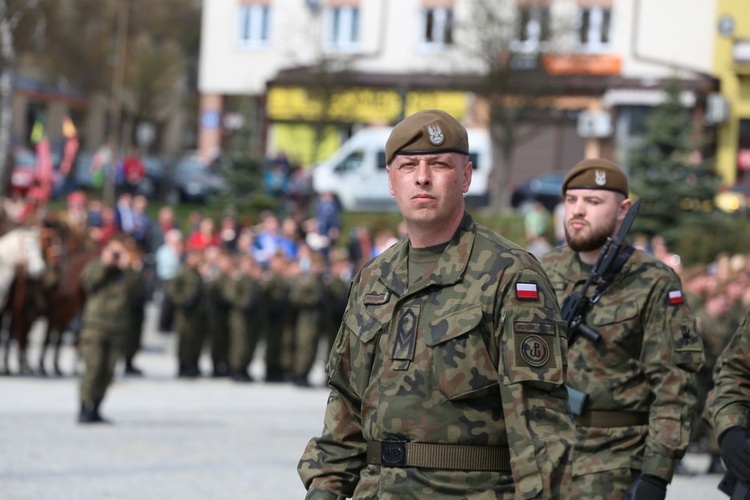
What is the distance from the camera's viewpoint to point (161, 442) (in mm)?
13648

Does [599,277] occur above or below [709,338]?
above

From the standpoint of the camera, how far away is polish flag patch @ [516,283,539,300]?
4.58 meters

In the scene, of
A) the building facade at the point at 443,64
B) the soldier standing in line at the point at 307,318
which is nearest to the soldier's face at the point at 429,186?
the soldier standing in line at the point at 307,318

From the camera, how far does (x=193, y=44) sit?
73750mm

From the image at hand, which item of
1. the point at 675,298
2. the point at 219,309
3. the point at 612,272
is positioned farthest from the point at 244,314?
the point at 675,298

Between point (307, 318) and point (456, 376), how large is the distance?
17200mm

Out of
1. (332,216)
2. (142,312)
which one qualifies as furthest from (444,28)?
(142,312)

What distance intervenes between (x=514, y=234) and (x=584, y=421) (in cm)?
2736

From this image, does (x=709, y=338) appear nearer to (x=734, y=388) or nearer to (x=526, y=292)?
(x=734, y=388)

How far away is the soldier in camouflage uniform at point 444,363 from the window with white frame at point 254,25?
169 feet

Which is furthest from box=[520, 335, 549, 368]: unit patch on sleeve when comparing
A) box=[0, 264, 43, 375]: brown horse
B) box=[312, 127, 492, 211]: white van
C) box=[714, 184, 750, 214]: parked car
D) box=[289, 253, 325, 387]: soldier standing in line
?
box=[312, 127, 492, 211]: white van

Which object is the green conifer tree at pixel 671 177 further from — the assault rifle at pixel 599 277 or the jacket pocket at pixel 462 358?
the jacket pocket at pixel 462 358

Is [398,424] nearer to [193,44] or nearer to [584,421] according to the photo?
[584,421]

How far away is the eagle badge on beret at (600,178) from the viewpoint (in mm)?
7270
